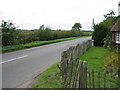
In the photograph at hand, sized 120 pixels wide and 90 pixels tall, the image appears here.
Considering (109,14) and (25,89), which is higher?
(109,14)

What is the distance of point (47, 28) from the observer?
1384 inches

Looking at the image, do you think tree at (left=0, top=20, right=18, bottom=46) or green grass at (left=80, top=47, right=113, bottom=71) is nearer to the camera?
green grass at (left=80, top=47, right=113, bottom=71)

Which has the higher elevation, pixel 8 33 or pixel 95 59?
pixel 8 33

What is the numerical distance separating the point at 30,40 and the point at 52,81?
22.7m

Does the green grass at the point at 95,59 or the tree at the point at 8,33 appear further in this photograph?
the tree at the point at 8,33

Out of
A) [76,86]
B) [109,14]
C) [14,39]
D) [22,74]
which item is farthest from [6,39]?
[109,14]

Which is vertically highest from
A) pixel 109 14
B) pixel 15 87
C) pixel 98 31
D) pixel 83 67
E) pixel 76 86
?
pixel 109 14

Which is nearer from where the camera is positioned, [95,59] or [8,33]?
[95,59]

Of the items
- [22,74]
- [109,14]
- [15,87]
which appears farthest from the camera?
[109,14]

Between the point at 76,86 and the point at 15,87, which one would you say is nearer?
the point at 76,86

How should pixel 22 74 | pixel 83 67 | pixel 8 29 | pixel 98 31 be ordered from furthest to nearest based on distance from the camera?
pixel 98 31, pixel 8 29, pixel 22 74, pixel 83 67

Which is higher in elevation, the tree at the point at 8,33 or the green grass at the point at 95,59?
the tree at the point at 8,33

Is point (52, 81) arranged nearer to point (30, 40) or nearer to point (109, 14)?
point (30, 40)

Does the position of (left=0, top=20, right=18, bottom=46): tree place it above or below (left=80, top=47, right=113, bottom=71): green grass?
above
